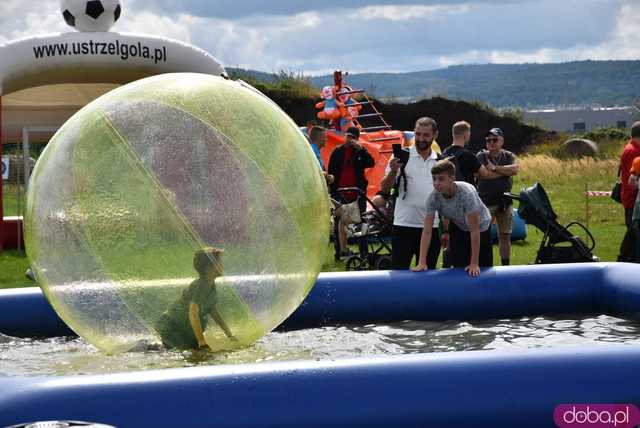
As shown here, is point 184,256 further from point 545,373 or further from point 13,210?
point 13,210

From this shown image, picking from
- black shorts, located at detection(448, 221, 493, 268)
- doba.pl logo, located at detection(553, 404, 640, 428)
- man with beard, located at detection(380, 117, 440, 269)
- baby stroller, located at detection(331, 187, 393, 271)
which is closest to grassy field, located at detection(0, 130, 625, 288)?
baby stroller, located at detection(331, 187, 393, 271)

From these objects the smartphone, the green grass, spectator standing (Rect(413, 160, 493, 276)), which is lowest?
the green grass

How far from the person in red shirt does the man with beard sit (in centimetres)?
285

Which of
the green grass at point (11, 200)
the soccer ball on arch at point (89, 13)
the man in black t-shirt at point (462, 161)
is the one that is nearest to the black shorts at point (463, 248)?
the man in black t-shirt at point (462, 161)

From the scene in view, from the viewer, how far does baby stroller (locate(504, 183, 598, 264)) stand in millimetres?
9805

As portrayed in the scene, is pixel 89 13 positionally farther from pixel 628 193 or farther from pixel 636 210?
pixel 636 210

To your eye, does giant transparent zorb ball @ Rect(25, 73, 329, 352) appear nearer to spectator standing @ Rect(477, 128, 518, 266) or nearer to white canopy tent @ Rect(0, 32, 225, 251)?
spectator standing @ Rect(477, 128, 518, 266)

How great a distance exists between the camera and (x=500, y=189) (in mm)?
10414

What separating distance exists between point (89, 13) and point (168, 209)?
26.7ft

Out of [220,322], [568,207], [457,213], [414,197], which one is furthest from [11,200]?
[220,322]

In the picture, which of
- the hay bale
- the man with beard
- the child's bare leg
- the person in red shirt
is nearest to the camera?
the child's bare leg

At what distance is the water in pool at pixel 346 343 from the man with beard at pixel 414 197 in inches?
38.8

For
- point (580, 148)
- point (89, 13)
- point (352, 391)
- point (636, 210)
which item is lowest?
point (580, 148)

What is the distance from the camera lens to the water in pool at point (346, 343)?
6371 mm
